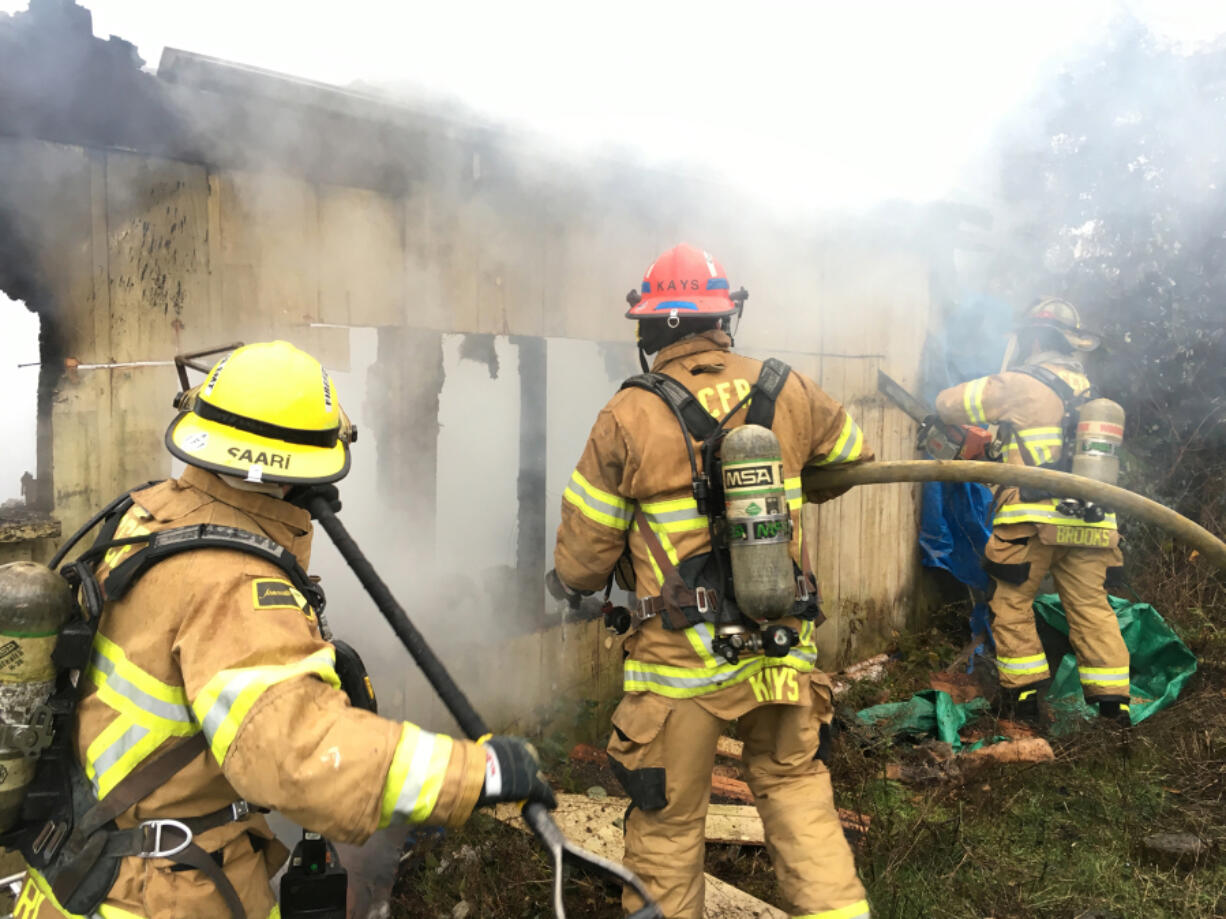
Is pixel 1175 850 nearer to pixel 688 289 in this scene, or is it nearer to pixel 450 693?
Answer: pixel 688 289

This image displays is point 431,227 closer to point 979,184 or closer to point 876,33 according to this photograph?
point 876,33

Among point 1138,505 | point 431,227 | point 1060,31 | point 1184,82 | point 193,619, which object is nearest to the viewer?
point 193,619

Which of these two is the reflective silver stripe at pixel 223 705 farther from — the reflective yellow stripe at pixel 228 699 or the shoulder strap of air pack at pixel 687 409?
the shoulder strap of air pack at pixel 687 409

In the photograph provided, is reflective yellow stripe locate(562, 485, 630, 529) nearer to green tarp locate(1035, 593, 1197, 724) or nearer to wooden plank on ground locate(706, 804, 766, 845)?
wooden plank on ground locate(706, 804, 766, 845)

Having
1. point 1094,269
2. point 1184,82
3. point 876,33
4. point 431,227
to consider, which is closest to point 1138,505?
point 431,227

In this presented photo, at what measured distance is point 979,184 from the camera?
8.00 m

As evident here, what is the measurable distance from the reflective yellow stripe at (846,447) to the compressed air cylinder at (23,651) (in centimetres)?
245

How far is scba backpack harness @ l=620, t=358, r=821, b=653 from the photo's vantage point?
269 centimetres

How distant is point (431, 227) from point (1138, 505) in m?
3.23

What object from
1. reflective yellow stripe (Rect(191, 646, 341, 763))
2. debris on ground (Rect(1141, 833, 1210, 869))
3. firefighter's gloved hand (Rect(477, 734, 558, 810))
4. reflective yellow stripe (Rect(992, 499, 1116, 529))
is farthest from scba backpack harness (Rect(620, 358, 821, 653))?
reflective yellow stripe (Rect(992, 499, 1116, 529))

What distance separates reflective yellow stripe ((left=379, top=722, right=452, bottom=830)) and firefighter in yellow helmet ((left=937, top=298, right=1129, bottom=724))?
4.48 metres

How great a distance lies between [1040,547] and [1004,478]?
7.37ft

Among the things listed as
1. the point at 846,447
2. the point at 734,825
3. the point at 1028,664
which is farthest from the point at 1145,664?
the point at 846,447

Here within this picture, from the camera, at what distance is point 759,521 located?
99.2 inches
